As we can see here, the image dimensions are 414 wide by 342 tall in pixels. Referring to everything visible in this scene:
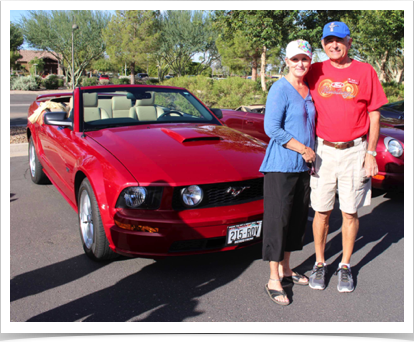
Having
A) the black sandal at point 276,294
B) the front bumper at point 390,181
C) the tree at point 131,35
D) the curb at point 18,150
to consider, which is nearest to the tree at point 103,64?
the tree at point 131,35

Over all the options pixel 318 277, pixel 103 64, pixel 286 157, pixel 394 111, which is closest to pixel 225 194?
pixel 286 157

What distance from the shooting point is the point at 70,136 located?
4184 millimetres

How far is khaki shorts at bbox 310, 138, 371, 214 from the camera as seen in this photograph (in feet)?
9.99

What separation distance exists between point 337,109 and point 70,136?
2.70 meters

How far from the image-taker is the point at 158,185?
3.00 m

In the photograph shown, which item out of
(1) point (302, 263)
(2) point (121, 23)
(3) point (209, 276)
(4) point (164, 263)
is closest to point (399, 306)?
(1) point (302, 263)

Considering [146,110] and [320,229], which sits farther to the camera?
[146,110]

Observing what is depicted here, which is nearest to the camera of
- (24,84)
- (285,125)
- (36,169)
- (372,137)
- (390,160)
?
(285,125)

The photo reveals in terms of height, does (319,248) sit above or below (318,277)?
above

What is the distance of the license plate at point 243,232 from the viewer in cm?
309

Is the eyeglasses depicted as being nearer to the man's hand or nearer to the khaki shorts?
the khaki shorts

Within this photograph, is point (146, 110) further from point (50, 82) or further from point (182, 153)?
point (50, 82)

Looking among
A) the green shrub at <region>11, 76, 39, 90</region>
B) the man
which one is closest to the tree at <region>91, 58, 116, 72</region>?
the green shrub at <region>11, 76, 39, 90</region>

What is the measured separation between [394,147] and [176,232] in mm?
3563
